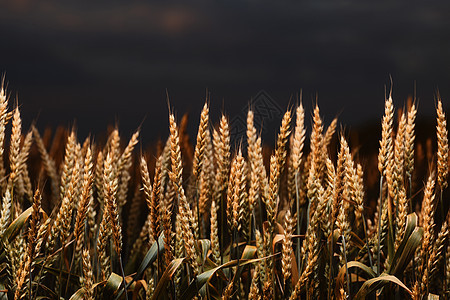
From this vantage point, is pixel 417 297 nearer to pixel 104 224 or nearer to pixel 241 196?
pixel 241 196

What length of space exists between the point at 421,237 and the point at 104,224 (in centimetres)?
134

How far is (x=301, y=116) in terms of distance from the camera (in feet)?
6.86

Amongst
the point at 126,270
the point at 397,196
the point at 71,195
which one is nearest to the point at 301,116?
the point at 397,196

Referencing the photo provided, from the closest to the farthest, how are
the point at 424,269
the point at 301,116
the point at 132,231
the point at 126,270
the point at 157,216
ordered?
1. the point at 157,216
2. the point at 424,269
3. the point at 301,116
4. the point at 126,270
5. the point at 132,231

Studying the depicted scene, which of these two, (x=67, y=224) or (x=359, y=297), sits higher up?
(x=67, y=224)

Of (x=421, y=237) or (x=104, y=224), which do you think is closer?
(x=104, y=224)

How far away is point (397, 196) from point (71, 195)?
1369 millimetres

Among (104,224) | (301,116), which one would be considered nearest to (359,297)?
(301,116)

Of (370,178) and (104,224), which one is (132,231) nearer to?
(104,224)

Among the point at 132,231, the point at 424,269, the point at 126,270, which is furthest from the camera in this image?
the point at 132,231

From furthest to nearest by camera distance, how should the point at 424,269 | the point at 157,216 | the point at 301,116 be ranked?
the point at 301,116 → the point at 424,269 → the point at 157,216

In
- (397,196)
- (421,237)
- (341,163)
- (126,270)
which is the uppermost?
(341,163)

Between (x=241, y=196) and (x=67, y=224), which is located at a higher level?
(x=241, y=196)

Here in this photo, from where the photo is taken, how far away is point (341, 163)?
1.77 meters
